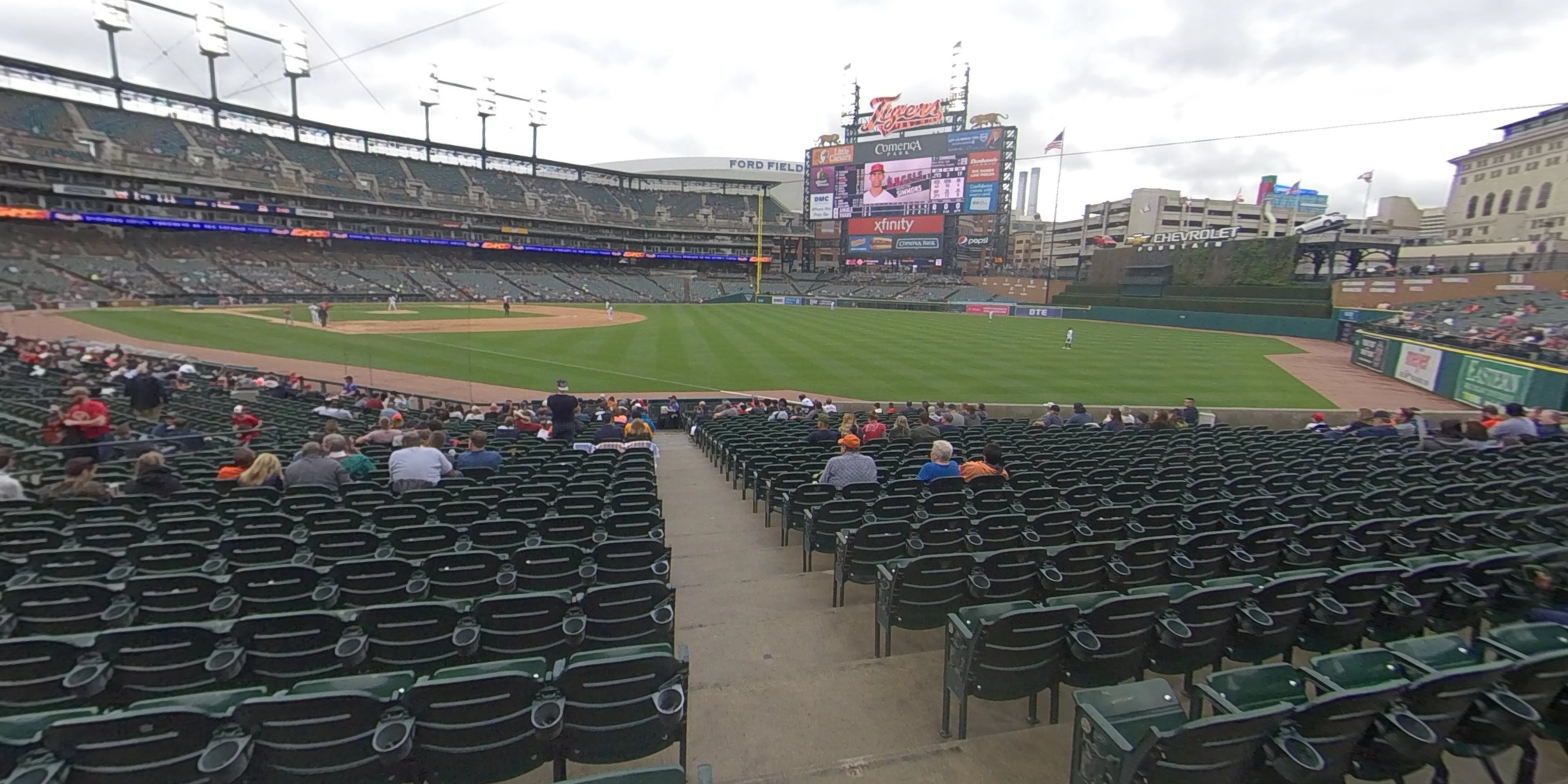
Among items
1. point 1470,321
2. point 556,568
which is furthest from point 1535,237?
point 556,568

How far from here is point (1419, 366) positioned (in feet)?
92.5

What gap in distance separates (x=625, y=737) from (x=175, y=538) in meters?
5.15

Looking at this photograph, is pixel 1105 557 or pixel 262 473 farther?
pixel 262 473

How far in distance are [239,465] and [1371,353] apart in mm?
43545

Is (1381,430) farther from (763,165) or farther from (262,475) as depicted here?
(763,165)

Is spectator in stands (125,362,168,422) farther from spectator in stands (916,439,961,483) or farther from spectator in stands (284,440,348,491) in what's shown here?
spectator in stands (916,439,961,483)

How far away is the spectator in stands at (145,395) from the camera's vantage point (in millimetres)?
13742

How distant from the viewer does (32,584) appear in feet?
14.6

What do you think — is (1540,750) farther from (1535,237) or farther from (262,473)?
(1535,237)

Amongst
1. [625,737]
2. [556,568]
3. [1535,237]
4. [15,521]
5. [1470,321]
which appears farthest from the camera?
[1535,237]

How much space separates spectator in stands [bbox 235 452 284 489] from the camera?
7430 mm

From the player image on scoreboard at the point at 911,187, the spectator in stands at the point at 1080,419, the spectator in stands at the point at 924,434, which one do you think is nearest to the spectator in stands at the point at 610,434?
the spectator in stands at the point at 924,434

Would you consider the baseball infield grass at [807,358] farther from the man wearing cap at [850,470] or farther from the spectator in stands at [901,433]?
the man wearing cap at [850,470]

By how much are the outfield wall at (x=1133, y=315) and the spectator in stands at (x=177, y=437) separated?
2362 inches
